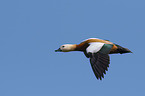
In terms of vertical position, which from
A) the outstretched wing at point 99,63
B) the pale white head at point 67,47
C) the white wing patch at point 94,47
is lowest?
Result: the outstretched wing at point 99,63

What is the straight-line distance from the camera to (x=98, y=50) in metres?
11.3

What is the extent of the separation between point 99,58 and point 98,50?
1.39 feet

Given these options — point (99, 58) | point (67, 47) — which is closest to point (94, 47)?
point (99, 58)

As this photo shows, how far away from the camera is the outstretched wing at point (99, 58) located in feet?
35.2

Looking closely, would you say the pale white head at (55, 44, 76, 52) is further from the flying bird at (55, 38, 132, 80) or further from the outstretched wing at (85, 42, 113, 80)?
the outstretched wing at (85, 42, 113, 80)

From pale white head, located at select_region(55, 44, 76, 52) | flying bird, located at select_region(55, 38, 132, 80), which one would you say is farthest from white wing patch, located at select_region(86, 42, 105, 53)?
pale white head, located at select_region(55, 44, 76, 52)

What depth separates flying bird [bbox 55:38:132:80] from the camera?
1077 centimetres

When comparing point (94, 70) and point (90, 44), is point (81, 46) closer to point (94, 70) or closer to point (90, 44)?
point (90, 44)

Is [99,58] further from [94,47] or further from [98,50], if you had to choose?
[94,47]

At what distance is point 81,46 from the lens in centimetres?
1282

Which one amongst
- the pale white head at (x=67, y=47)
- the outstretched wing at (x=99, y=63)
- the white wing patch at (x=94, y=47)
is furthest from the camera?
the pale white head at (x=67, y=47)

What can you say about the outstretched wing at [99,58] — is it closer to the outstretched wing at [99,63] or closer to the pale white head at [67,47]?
the outstretched wing at [99,63]

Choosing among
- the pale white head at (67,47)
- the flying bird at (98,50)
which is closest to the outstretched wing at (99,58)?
the flying bird at (98,50)

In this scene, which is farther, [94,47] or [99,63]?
[94,47]
